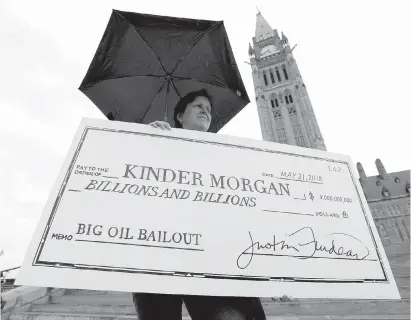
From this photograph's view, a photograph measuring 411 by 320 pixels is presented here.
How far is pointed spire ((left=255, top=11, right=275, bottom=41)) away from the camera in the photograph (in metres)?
63.2

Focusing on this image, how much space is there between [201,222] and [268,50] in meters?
66.2

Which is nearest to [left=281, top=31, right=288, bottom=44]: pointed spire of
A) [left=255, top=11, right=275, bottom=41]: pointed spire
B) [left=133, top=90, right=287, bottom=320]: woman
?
[left=255, top=11, right=275, bottom=41]: pointed spire

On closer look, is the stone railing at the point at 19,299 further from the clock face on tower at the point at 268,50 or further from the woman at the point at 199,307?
the clock face on tower at the point at 268,50

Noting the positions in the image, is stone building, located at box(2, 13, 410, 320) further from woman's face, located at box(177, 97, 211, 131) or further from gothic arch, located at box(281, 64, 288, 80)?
woman's face, located at box(177, 97, 211, 131)

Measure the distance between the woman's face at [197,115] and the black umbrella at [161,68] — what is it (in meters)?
0.49

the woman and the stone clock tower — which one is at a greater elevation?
the stone clock tower

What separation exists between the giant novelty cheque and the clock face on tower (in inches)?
2522

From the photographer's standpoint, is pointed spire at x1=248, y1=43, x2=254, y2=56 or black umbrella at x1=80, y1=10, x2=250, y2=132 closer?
black umbrella at x1=80, y1=10, x2=250, y2=132

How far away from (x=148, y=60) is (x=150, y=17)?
17.3 inches

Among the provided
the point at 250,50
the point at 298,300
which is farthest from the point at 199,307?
the point at 250,50

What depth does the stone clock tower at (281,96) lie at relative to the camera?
4841cm

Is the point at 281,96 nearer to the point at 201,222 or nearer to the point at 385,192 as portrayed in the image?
the point at 385,192

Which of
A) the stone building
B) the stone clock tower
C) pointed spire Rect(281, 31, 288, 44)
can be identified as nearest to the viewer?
the stone building
